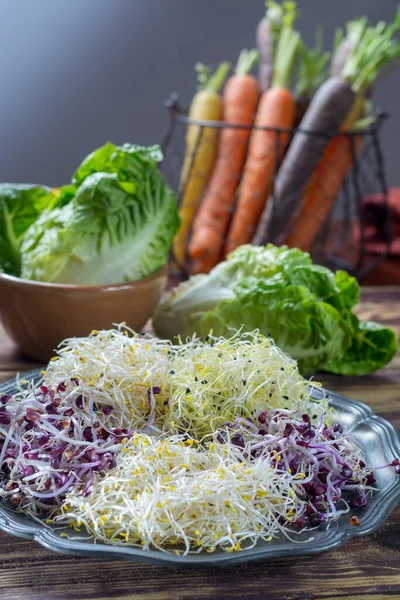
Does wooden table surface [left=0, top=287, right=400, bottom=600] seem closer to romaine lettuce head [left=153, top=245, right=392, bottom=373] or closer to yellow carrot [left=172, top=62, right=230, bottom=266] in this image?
romaine lettuce head [left=153, top=245, right=392, bottom=373]

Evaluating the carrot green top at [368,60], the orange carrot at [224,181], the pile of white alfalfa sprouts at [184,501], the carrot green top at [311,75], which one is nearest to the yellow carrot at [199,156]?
the orange carrot at [224,181]

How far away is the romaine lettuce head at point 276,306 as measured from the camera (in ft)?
6.33

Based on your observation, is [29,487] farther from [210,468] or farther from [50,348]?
[50,348]

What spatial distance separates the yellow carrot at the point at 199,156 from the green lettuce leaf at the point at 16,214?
0.83 metres

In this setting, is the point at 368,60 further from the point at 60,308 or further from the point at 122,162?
the point at 60,308

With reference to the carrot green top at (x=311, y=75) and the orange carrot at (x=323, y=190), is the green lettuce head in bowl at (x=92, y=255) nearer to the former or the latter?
the orange carrot at (x=323, y=190)

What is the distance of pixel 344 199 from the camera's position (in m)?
3.23

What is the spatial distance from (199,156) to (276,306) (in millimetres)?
1217

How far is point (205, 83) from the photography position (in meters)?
3.06

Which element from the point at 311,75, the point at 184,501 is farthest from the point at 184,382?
the point at 311,75

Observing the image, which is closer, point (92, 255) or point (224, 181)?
point (92, 255)

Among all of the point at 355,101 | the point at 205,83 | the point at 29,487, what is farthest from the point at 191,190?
the point at 29,487

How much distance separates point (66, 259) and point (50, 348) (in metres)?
0.24

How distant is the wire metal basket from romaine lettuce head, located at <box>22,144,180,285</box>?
0.65 meters
